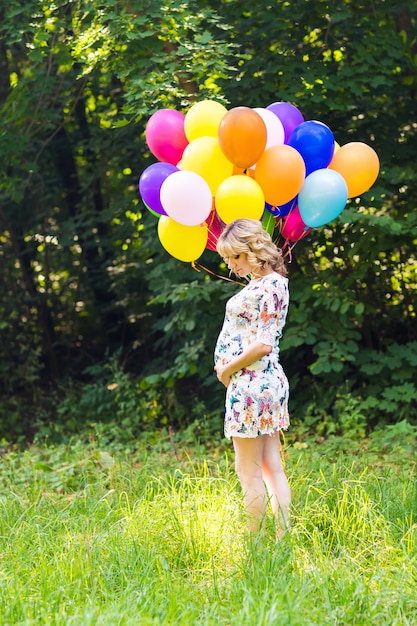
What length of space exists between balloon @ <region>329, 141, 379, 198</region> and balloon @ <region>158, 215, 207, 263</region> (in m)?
0.76

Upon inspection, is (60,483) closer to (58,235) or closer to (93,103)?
(58,235)

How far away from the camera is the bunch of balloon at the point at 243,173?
3.60 metres

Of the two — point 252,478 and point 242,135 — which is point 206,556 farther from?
point 242,135

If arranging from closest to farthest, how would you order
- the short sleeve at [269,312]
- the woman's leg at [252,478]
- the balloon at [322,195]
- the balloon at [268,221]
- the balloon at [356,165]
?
the short sleeve at [269,312], the woman's leg at [252,478], the balloon at [322,195], the balloon at [356,165], the balloon at [268,221]

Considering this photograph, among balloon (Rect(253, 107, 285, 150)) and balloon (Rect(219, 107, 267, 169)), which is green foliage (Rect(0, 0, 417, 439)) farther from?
balloon (Rect(219, 107, 267, 169))

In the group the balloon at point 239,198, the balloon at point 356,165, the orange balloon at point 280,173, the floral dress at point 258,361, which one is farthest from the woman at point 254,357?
the balloon at point 356,165

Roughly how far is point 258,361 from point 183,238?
31.0 inches

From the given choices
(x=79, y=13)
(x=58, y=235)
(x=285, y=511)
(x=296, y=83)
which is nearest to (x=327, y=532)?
(x=285, y=511)

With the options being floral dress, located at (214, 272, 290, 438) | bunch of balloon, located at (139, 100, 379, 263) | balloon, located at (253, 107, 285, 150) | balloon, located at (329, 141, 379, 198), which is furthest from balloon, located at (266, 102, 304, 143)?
floral dress, located at (214, 272, 290, 438)

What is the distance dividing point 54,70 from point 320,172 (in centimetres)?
428

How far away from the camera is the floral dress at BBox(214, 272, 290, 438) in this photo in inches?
133

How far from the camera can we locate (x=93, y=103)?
345 inches

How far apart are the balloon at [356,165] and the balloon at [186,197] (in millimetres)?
744

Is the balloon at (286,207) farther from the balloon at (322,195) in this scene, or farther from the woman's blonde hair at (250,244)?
the woman's blonde hair at (250,244)
